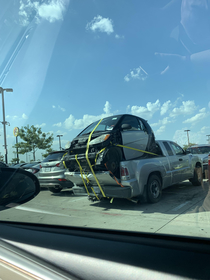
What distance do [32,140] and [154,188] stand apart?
2582 mm

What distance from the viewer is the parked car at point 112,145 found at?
3.70m

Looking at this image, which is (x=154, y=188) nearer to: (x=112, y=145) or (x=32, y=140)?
(x=112, y=145)

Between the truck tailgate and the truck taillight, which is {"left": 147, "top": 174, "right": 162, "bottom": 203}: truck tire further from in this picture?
the truck tailgate

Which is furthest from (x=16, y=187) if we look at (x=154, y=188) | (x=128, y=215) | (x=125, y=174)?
(x=154, y=188)

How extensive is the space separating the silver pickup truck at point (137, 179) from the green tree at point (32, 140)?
120 centimetres

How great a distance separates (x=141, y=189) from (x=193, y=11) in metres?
3.27

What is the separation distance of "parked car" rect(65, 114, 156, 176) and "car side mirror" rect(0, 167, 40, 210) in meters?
1.07

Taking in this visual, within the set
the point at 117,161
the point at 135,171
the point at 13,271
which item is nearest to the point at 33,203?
the point at 13,271

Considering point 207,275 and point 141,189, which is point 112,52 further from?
point 141,189

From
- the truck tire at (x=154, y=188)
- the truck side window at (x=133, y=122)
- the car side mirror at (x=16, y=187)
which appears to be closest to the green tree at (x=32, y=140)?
the car side mirror at (x=16, y=187)

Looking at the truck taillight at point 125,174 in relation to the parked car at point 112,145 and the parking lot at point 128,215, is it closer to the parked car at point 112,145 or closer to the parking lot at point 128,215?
the parked car at point 112,145

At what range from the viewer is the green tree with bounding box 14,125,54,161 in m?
3.00

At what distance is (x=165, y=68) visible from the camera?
1.90m

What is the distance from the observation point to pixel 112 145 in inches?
157
